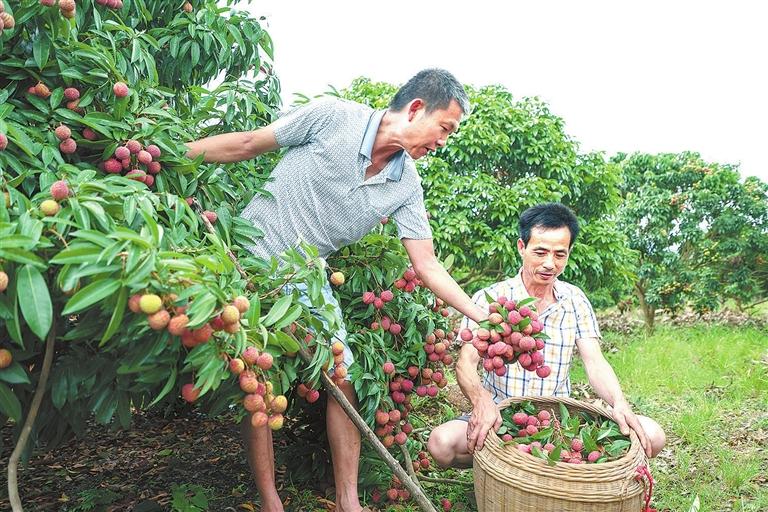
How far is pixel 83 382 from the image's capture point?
5.63 ft

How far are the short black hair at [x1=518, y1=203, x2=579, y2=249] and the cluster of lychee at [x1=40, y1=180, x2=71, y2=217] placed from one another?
5.66 ft

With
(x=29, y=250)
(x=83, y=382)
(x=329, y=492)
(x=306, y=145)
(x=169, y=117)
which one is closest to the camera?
(x=29, y=250)

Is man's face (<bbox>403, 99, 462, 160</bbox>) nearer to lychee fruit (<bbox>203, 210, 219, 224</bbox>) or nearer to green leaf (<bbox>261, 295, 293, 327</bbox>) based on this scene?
lychee fruit (<bbox>203, 210, 219, 224</bbox>)

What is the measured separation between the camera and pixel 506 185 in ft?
18.7

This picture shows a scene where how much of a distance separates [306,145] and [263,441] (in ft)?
3.26

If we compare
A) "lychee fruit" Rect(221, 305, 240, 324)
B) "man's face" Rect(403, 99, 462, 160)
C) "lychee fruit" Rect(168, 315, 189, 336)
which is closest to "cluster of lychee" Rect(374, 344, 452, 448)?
"man's face" Rect(403, 99, 462, 160)

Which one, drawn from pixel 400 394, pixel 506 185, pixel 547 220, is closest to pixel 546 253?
pixel 547 220

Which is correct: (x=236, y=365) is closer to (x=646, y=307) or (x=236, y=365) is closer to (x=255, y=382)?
(x=255, y=382)

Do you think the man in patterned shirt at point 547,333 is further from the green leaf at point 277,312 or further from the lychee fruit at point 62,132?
the lychee fruit at point 62,132

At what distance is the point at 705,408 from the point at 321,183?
297 cm

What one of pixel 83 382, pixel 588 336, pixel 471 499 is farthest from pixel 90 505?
pixel 588 336

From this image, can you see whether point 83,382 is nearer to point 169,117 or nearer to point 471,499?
point 169,117

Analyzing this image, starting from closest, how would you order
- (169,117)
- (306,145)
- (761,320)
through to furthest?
1. (169,117)
2. (306,145)
3. (761,320)

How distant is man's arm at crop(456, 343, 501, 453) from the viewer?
7.95 feet
